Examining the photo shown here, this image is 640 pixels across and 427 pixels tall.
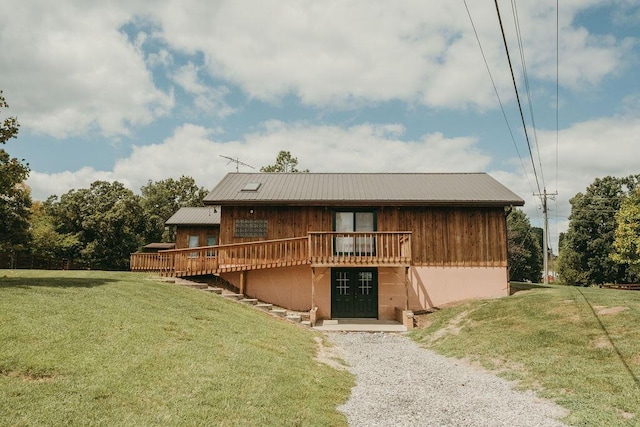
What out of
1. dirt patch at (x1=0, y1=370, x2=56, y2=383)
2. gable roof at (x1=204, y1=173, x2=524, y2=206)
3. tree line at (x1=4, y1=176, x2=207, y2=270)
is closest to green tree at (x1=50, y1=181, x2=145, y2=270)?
tree line at (x1=4, y1=176, x2=207, y2=270)

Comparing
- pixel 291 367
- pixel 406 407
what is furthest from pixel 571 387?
pixel 291 367

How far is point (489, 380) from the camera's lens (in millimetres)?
9305

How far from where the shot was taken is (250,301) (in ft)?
→ 58.3

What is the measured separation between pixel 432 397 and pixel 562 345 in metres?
4.55

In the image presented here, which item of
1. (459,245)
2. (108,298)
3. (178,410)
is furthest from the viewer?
(459,245)

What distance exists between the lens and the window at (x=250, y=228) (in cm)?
1955

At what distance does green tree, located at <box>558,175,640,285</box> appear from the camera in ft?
134

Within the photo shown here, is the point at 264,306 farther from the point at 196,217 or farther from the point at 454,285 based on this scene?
the point at 196,217

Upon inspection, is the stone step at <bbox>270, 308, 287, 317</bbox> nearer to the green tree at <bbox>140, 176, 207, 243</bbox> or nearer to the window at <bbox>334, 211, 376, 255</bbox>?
the window at <bbox>334, 211, 376, 255</bbox>

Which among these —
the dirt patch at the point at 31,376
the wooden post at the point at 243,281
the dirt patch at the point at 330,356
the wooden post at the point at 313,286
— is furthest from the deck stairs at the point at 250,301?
the dirt patch at the point at 31,376

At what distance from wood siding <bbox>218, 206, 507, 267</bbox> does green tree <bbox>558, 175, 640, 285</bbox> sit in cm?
2974

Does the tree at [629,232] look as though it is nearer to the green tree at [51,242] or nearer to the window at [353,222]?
the window at [353,222]

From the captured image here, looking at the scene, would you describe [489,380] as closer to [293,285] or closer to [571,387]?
[571,387]

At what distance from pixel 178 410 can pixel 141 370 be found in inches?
59.6
